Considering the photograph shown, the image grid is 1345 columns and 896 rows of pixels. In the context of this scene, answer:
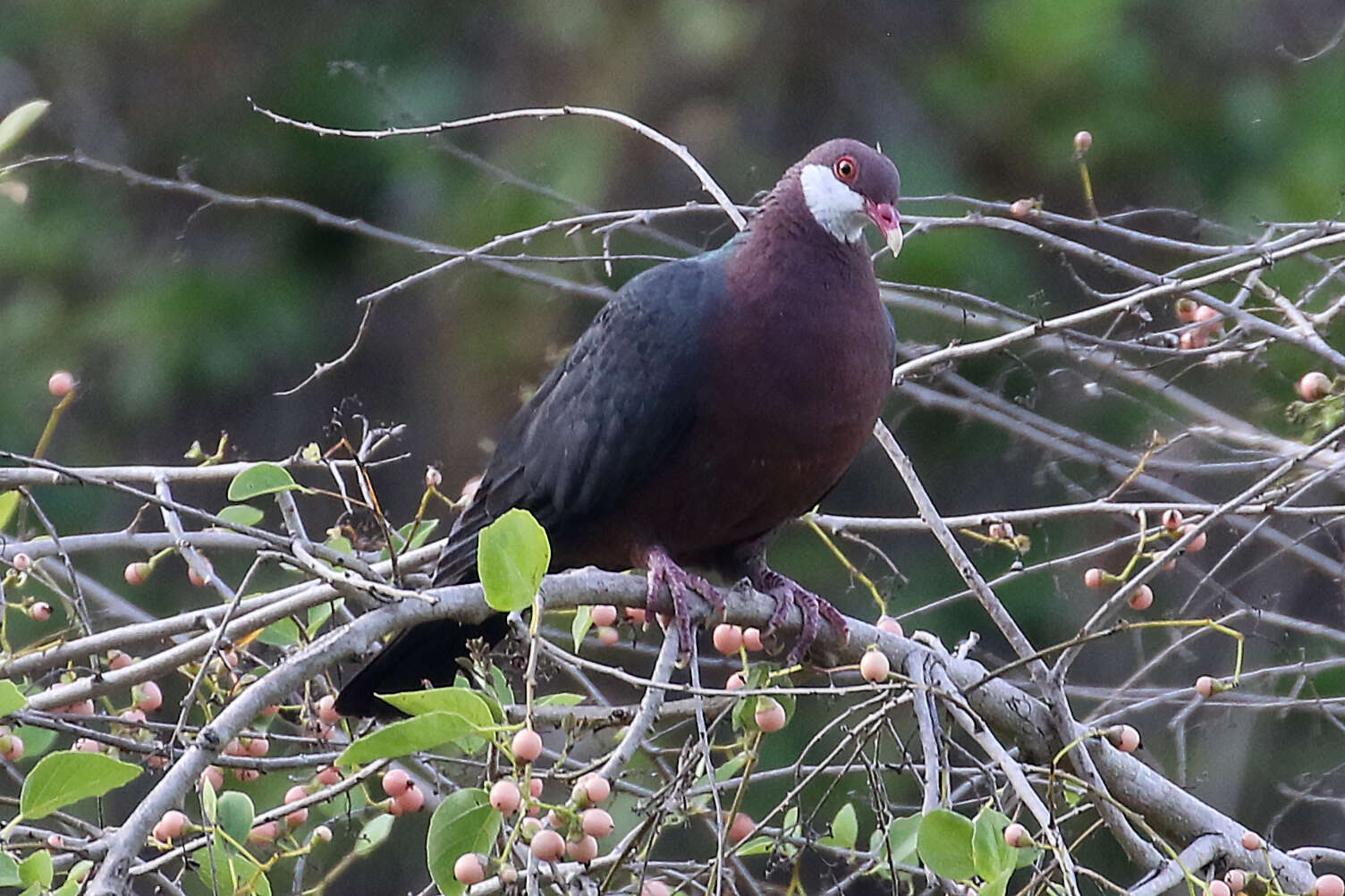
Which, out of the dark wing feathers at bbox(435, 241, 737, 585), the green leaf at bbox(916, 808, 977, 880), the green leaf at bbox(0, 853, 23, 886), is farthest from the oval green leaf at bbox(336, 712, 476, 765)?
the dark wing feathers at bbox(435, 241, 737, 585)

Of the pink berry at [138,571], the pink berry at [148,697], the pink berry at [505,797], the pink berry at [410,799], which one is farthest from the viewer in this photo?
the pink berry at [138,571]

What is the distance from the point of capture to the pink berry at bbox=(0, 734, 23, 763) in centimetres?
234

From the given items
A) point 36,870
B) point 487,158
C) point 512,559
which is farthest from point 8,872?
point 487,158

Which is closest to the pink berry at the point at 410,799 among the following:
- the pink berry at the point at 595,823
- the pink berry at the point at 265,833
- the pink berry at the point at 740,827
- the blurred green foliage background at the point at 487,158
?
the pink berry at the point at 265,833

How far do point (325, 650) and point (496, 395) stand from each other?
4.13 metres

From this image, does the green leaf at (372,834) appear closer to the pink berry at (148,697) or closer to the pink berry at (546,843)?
the pink berry at (148,697)

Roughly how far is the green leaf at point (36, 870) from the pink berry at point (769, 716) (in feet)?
2.87

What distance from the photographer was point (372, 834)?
8.29 ft

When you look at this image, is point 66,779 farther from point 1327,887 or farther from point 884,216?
point 884,216

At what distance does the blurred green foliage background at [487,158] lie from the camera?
233 inches

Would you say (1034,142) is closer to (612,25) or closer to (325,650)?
(612,25)

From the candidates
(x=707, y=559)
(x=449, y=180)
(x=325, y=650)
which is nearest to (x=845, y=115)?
(x=449, y=180)

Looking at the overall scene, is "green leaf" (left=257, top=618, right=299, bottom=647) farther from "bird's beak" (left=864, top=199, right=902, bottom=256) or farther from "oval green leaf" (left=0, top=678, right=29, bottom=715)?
"bird's beak" (left=864, top=199, right=902, bottom=256)

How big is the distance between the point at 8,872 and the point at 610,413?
161 centimetres
